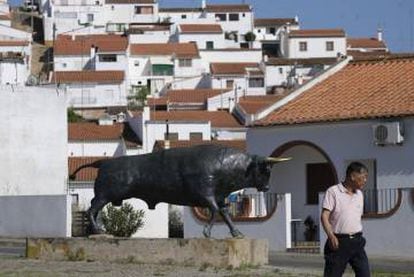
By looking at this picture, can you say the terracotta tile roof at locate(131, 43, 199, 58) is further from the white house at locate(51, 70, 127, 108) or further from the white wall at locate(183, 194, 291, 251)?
the white wall at locate(183, 194, 291, 251)

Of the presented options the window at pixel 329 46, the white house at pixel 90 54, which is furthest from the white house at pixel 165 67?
the window at pixel 329 46

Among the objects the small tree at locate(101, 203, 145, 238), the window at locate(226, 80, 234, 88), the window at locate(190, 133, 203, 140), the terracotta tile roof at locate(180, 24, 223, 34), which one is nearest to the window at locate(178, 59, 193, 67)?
the window at locate(226, 80, 234, 88)

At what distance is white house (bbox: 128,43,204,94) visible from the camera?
365 ft

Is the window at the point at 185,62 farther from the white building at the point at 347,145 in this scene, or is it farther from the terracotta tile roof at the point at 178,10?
the white building at the point at 347,145

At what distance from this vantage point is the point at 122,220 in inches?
1628

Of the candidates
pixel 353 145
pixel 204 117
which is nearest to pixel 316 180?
pixel 353 145

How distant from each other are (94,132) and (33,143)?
25228 millimetres

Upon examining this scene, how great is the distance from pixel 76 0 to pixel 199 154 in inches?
4443

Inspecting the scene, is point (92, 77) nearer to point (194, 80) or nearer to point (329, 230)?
point (194, 80)

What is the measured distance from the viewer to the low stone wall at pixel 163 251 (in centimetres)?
2034

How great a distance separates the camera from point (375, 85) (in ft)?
123

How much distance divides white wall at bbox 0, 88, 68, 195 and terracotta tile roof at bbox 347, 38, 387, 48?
7572 cm

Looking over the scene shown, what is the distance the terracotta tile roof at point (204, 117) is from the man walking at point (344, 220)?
65.5m

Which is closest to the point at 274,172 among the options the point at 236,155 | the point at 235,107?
the point at 236,155
